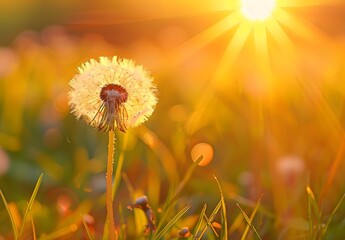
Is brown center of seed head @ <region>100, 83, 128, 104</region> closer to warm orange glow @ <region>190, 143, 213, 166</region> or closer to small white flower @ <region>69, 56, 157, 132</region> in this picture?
small white flower @ <region>69, 56, 157, 132</region>

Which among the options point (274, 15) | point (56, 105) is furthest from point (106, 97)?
point (274, 15)

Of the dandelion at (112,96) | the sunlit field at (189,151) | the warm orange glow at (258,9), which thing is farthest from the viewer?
the warm orange glow at (258,9)

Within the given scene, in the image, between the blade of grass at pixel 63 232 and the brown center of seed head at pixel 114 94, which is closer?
the brown center of seed head at pixel 114 94

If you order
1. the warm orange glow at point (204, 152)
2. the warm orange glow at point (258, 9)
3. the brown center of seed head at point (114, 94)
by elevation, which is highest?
the warm orange glow at point (258, 9)

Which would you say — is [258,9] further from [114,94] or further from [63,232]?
[114,94]

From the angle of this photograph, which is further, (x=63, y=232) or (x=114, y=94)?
(x=63, y=232)

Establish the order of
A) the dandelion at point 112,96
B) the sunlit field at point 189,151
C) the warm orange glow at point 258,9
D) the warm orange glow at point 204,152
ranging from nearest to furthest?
the dandelion at point 112,96 → the sunlit field at point 189,151 → the warm orange glow at point 204,152 → the warm orange glow at point 258,9

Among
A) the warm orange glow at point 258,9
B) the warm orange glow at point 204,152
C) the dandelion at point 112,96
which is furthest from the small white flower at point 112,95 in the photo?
the warm orange glow at point 258,9

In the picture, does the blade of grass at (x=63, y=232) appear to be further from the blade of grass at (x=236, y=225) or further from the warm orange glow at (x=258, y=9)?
the warm orange glow at (x=258, y=9)

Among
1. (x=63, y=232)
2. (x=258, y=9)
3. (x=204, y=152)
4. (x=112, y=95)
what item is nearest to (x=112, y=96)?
(x=112, y=95)

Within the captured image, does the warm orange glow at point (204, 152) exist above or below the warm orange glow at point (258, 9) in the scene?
below
